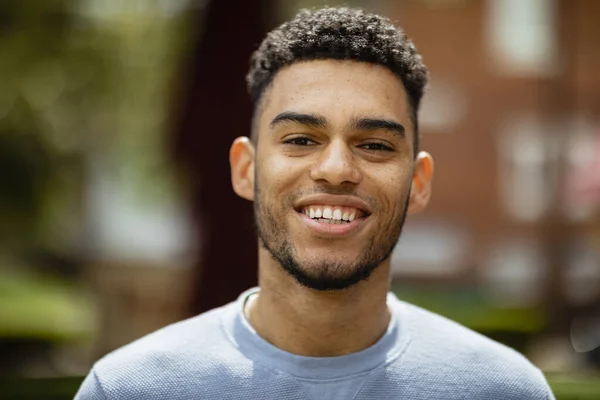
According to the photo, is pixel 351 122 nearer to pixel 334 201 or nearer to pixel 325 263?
pixel 334 201

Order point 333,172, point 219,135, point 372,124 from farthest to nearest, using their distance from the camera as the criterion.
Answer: point 219,135 < point 372,124 < point 333,172

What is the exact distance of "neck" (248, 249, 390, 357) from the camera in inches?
105

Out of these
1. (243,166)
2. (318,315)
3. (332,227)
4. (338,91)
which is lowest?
(318,315)

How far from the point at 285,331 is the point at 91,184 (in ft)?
59.0

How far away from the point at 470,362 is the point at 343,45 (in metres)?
1.06

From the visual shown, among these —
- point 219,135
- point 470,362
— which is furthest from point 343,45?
point 219,135

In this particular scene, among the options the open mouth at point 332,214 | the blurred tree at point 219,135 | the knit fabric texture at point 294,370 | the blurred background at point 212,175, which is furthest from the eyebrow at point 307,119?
the blurred tree at point 219,135

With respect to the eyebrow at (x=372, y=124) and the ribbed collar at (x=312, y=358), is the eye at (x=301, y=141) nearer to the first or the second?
the eyebrow at (x=372, y=124)

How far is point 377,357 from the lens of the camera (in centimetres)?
268

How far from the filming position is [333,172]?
2.51 meters

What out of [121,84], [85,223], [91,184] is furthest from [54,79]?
[85,223]

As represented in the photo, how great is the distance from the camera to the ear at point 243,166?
287cm

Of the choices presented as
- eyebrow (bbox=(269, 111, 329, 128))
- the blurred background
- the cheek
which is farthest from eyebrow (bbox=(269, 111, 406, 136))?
the blurred background

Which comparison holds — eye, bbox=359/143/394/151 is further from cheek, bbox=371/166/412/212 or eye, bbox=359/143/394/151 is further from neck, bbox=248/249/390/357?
neck, bbox=248/249/390/357
